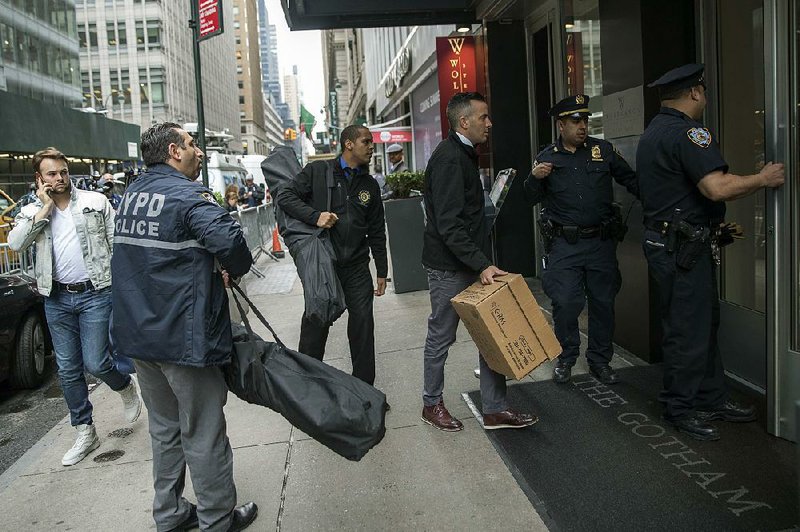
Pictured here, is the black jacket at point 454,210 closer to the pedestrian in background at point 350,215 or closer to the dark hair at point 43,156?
the pedestrian in background at point 350,215

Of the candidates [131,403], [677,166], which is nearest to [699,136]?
[677,166]

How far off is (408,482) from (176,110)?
86.6 metres

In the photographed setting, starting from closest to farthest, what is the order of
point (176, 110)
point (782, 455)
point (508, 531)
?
point (508, 531) → point (782, 455) → point (176, 110)

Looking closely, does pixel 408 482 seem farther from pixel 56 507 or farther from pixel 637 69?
pixel 637 69

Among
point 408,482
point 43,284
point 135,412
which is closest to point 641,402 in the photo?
point 408,482

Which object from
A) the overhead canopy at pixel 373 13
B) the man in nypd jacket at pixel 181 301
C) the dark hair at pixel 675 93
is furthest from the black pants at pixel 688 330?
the overhead canopy at pixel 373 13

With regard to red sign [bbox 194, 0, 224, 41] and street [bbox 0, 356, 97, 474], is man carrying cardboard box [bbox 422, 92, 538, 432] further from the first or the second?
red sign [bbox 194, 0, 224, 41]

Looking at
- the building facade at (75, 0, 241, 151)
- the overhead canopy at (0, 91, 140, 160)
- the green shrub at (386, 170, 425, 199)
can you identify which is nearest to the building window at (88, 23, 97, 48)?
the building facade at (75, 0, 241, 151)

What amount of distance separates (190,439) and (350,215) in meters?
2.06

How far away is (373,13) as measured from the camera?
8016mm

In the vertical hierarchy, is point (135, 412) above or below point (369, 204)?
below

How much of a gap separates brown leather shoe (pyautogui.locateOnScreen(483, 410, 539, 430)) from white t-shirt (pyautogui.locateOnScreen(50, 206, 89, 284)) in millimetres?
2825

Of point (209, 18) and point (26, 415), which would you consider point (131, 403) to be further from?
point (209, 18)

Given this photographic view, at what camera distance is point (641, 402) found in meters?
4.59
